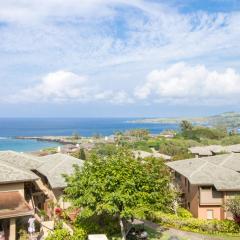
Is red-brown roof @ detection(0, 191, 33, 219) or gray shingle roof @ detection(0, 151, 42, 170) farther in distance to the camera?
gray shingle roof @ detection(0, 151, 42, 170)

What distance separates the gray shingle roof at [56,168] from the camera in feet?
122

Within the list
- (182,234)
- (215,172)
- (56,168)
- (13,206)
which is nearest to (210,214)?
(215,172)

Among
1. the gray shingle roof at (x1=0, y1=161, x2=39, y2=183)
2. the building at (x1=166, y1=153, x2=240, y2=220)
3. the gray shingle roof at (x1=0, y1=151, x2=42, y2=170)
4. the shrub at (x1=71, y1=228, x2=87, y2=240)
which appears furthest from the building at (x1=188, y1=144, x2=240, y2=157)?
the gray shingle roof at (x1=0, y1=161, x2=39, y2=183)

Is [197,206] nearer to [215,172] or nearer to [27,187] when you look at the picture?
[215,172]

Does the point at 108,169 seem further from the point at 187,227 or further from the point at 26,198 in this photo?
the point at 187,227

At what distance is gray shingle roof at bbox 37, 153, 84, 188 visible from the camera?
3709cm

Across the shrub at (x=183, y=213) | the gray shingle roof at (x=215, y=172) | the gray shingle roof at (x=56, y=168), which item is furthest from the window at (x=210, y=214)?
the gray shingle roof at (x=56, y=168)

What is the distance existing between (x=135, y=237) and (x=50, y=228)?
679cm

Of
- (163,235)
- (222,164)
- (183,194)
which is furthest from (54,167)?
(222,164)

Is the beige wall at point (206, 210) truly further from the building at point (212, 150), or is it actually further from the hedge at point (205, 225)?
the building at point (212, 150)

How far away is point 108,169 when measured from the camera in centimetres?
2994

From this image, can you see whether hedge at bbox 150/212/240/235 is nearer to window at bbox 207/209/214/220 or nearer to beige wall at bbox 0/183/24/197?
window at bbox 207/209/214/220

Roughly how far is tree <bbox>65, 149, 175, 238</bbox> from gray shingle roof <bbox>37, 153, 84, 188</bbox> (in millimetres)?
5420

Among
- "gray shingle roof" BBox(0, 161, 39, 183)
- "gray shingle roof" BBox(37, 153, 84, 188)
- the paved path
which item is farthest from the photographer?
"gray shingle roof" BBox(37, 153, 84, 188)
